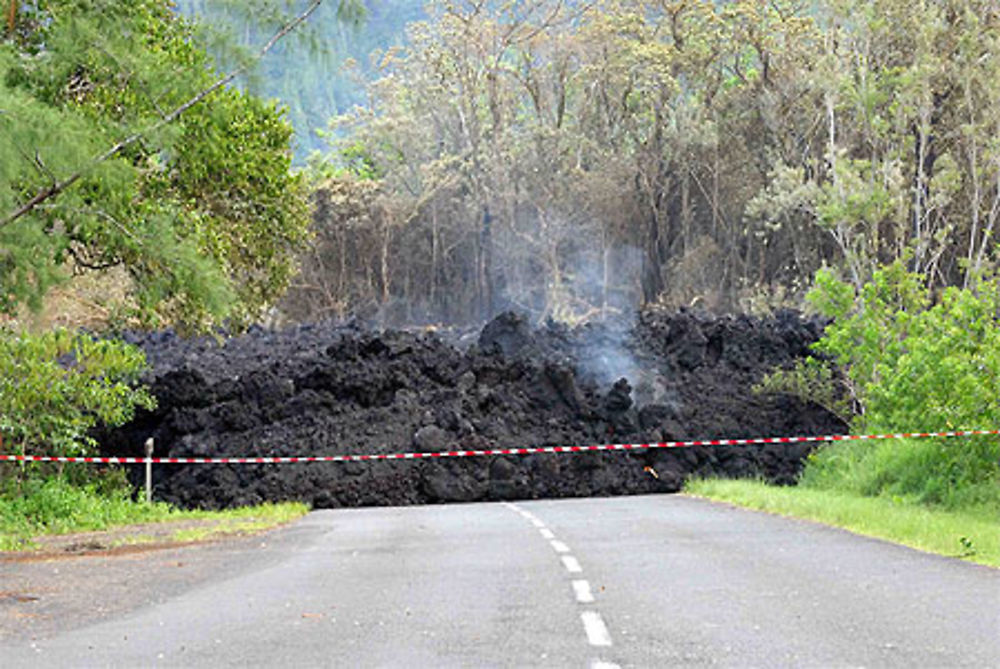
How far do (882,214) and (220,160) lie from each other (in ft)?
64.0

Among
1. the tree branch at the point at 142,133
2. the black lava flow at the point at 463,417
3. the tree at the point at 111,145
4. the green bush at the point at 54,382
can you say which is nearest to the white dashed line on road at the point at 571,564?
the tree at the point at 111,145

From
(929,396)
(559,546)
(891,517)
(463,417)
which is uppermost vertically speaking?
(463,417)

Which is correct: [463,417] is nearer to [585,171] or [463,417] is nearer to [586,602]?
[586,602]

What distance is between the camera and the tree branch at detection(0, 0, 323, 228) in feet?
52.5

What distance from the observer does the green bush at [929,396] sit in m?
21.2

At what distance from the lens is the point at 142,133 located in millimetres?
17109

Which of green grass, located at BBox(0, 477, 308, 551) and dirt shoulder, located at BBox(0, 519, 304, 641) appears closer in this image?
dirt shoulder, located at BBox(0, 519, 304, 641)

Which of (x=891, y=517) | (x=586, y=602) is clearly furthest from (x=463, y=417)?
(x=586, y=602)

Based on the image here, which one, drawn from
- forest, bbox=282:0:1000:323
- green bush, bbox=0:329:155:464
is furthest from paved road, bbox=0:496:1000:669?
forest, bbox=282:0:1000:323

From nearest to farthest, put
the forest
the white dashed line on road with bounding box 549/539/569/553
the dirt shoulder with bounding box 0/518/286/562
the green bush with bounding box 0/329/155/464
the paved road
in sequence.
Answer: the paved road → the white dashed line on road with bounding box 549/539/569/553 → the dirt shoulder with bounding box 0/518/286/562 → the green bush with bounding box 0/329/155/464 → the forest

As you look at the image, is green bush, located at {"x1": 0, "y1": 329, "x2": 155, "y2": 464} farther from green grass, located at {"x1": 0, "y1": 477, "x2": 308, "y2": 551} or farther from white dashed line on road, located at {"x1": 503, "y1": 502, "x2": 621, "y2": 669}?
white dashed line on road, located at {"x1": 503, "y1": 502, "x2": 621, "y2": 669}

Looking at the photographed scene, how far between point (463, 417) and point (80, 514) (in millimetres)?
12829

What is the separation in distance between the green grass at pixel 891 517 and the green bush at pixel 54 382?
33.2 feet

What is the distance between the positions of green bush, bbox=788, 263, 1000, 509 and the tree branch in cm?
1002
